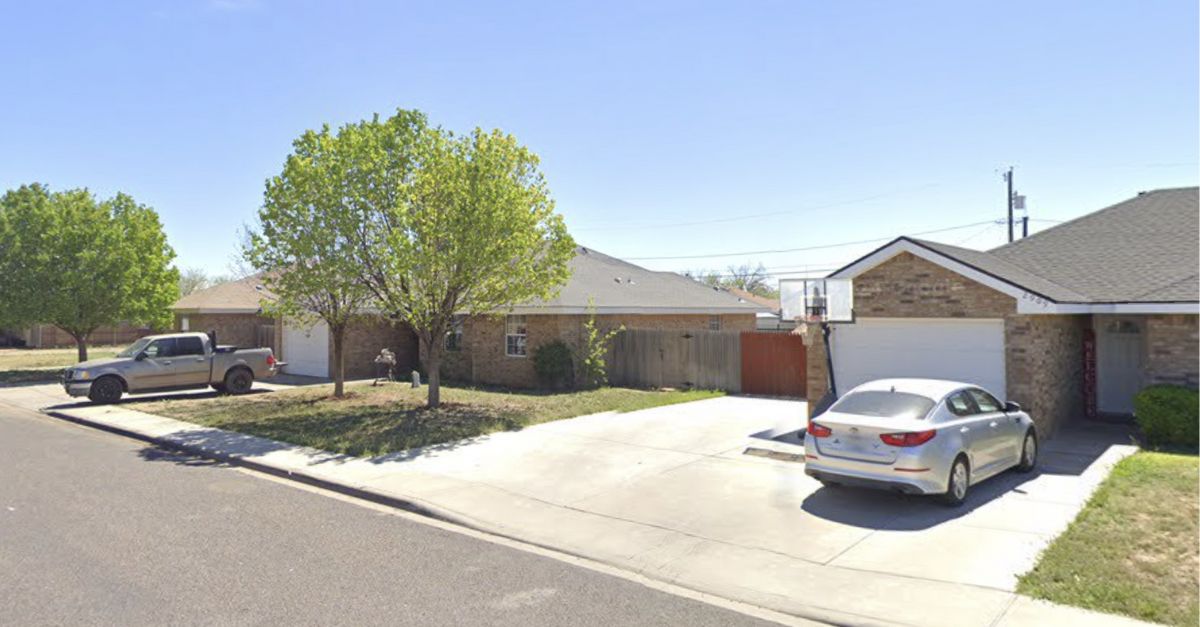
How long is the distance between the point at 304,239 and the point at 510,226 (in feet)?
15.7

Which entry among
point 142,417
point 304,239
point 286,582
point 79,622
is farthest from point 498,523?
point 142,417

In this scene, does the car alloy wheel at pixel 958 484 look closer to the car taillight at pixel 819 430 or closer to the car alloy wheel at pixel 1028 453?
the car taillight at pixel 819 430

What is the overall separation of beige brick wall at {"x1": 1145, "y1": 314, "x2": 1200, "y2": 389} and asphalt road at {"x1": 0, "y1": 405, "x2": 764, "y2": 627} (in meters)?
11.2

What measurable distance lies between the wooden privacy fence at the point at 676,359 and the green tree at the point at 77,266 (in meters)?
18.9

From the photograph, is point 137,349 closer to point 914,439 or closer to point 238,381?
point 238,381

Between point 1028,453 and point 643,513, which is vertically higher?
point 1028,453

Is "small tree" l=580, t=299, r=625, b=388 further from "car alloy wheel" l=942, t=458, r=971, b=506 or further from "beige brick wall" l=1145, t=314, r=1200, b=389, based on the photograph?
"car alloy wheel" l=942, t=458, r=971, b=506

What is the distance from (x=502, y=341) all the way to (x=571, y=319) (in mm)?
2575

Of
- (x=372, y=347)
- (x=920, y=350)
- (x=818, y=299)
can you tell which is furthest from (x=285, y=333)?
(x=920, y=350)

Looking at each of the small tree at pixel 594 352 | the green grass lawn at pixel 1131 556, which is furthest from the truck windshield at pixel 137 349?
the green grass lawn at pixel 1131 556

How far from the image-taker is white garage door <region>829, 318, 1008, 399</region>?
11906 mm

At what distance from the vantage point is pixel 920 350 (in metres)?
12.6

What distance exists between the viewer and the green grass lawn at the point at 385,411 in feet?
44.0

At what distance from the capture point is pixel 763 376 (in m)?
19.7
